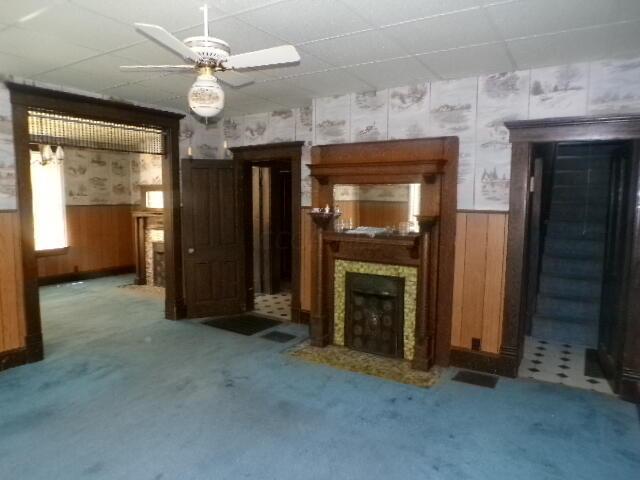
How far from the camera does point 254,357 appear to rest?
15.0 ft

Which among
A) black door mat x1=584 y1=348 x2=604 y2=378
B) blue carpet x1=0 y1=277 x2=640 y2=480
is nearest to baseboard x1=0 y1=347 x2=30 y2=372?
blue carpet x1=0 y1=277 x2=640 y2=480

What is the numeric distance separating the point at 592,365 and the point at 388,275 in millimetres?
2349

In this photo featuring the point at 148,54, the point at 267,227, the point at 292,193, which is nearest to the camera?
the point at 148,54

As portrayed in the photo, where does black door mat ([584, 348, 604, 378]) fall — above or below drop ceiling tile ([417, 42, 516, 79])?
below

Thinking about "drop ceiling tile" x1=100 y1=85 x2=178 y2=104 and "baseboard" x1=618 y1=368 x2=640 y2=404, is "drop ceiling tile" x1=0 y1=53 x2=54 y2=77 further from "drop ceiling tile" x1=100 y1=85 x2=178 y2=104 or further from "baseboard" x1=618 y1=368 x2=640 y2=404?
"baseboard" x1=618 y1=368 x2=640 y2=404

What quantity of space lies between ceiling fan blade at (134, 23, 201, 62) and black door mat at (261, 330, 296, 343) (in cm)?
360

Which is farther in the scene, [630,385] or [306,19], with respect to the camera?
[630,385]

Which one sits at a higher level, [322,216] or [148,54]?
[148,54]

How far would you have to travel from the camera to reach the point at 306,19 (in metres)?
2.88

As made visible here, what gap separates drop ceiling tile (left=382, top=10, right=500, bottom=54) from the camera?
2.87 metres

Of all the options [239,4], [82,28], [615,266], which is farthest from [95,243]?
[615,266]

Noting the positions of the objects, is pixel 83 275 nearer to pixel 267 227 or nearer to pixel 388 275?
pixel 267 227

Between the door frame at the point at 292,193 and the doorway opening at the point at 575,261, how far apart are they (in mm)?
2855

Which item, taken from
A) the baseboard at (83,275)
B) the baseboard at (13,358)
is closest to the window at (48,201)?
the baseboard at (83,275)
